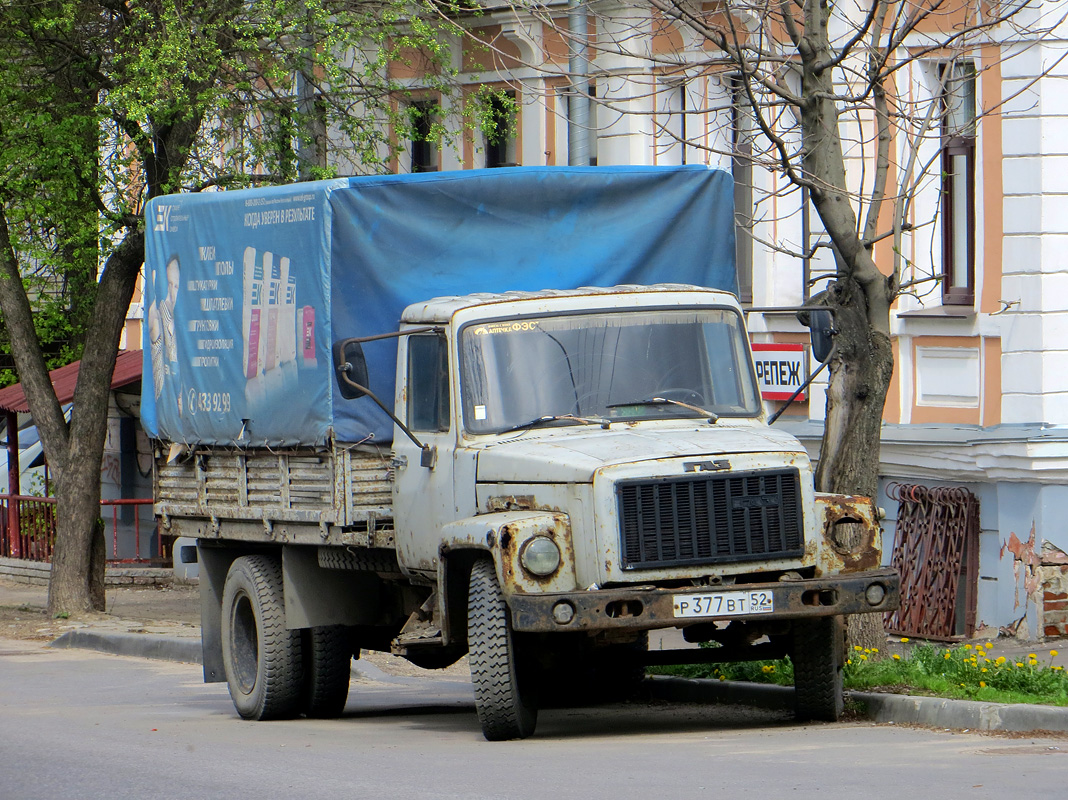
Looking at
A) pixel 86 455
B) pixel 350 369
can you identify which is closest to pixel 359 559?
pixel 350 369

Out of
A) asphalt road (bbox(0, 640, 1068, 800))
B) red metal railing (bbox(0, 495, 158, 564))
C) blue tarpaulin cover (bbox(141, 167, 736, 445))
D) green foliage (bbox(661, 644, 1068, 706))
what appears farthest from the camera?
red metal railing (bbox(0, 495, 158, 564))

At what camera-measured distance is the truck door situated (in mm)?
9328

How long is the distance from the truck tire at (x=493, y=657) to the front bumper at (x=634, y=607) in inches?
7.3

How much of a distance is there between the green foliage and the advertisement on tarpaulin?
→ 318 cm

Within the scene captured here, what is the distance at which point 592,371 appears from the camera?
927 cm

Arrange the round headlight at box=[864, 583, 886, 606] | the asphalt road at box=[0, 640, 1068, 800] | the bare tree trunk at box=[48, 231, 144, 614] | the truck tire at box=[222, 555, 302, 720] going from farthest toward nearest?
the bare tree trunk at box=[48, 231, 144, 614]
the truck tire at box=[222, 555, 302, 720]
the round headlight at box=[864, 583, 886, 606]
the asphalt road at box=[0, 640, 1068, 800]

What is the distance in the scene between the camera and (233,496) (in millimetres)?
11117

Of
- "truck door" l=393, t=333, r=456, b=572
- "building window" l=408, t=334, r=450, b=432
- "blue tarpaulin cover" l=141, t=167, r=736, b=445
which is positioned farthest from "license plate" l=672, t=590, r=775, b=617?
"blue tarpaulin cover" l=141, t=167, r=736, b=445

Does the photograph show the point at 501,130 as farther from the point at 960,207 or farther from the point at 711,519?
the point at 711,519

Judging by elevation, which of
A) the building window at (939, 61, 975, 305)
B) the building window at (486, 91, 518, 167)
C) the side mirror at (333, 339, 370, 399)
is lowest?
the side mirror at (333, 339, 370, 399)

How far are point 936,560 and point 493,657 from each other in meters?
7.91

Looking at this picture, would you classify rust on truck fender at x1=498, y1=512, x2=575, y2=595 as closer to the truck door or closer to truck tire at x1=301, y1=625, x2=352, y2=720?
the truck door

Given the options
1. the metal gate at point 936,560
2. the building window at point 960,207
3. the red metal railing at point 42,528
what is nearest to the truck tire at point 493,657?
the metal gate at point 936,560

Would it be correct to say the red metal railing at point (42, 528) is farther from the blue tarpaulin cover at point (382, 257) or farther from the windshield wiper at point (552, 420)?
the windshield wiper at point (552, 420)
